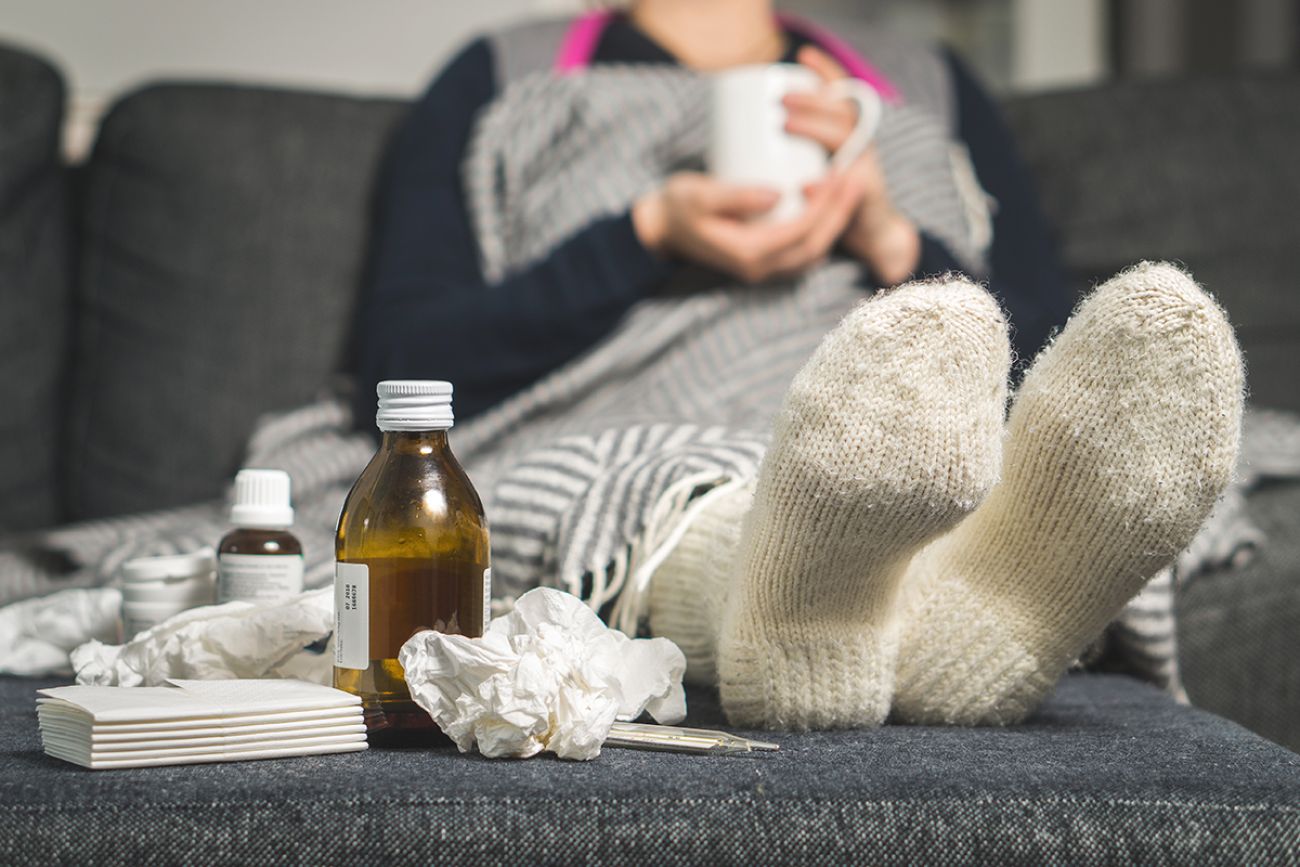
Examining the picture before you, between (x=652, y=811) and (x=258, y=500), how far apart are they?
0.31 metres

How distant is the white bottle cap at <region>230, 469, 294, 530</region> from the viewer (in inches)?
26.2

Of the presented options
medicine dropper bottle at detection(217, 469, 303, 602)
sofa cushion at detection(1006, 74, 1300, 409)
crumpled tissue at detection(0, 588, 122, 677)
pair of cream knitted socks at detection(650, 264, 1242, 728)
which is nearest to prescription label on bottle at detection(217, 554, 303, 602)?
medicine dropper bottle at detection(217, 469, 303, 602)

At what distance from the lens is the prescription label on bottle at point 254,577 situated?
2.17ft

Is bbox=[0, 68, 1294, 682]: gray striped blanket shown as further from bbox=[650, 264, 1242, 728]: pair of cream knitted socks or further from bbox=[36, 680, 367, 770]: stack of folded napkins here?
bbox=[36, 680, 367, 770]: stack of folded napkins

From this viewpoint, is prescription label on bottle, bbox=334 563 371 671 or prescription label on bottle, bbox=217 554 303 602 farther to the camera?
prescription label on bottle, bbox=217 554 303 602

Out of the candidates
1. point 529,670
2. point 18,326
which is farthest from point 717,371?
point 18,326

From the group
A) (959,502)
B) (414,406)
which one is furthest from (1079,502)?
(414,406)

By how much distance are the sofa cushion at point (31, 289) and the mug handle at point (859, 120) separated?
79 cm

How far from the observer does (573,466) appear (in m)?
0.75

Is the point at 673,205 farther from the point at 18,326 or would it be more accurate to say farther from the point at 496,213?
the point at 18,326

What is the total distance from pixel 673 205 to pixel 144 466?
0.59 metres

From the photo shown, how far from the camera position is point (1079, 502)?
1.90 ft

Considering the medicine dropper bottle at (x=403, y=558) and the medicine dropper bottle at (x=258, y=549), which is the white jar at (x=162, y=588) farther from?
the medicine dropper bottle at (x=403, y=558)

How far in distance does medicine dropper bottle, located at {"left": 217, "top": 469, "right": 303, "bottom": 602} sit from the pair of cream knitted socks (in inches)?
8.9
